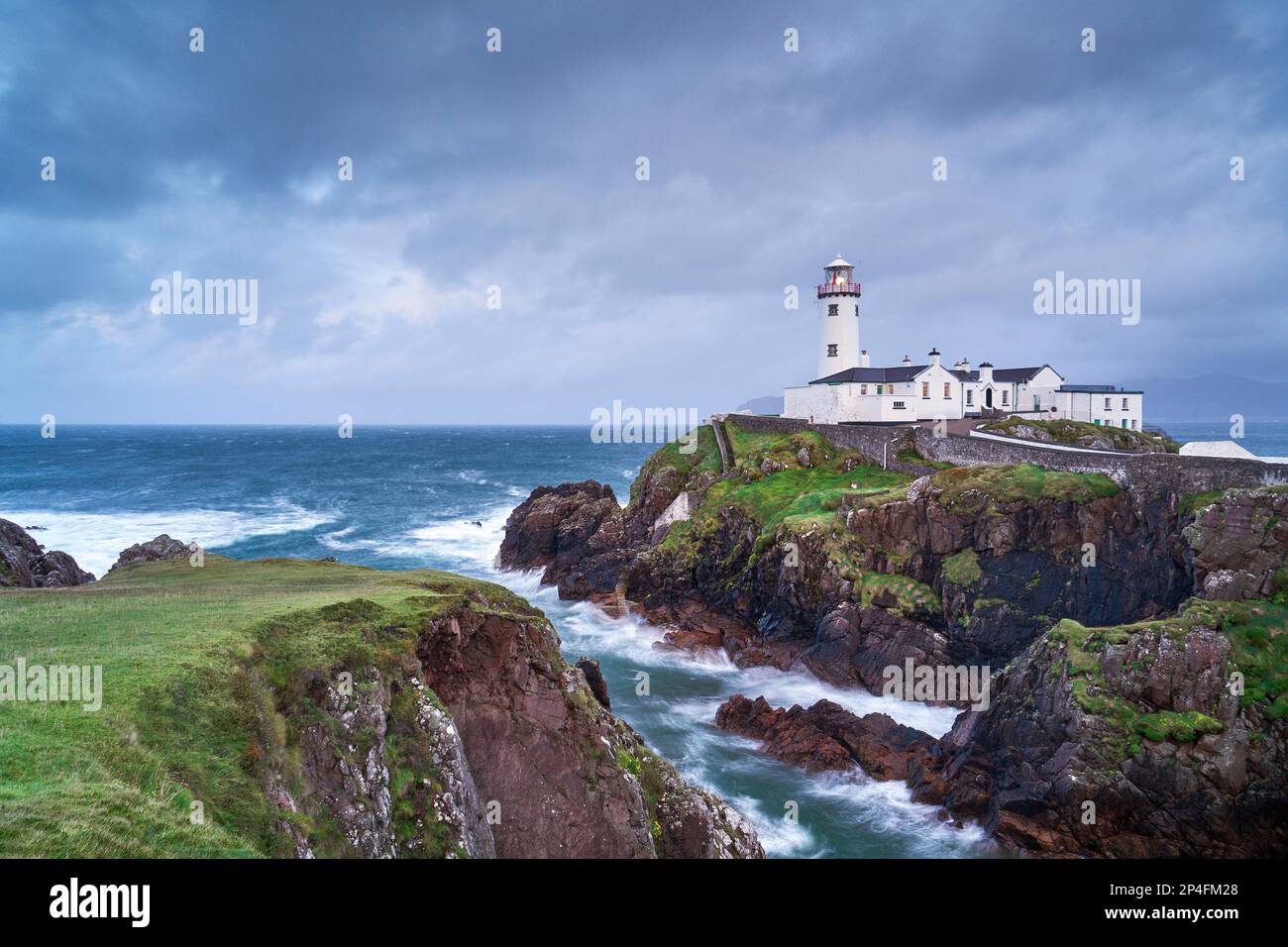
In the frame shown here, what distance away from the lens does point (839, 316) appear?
68.9 meters

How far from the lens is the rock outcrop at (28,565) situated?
29.1m

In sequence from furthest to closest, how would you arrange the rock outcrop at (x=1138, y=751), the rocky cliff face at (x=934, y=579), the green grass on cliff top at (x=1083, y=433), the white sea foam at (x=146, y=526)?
1. the white sea foam at (x=146, y=526)
2. the green grass on cliff top at (x=1083, y=433)
3. the rocky cliff face at (x=934, y=579)
4. the rock outcrop at (x=1138, y=751)

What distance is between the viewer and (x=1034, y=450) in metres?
42.8

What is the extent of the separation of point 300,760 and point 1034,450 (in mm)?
43567

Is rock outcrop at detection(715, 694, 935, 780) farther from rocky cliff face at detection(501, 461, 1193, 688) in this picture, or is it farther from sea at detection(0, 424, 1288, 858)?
rocky cliff face at detection(501, 461, 1193, 688)

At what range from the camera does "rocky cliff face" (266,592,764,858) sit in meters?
13.2

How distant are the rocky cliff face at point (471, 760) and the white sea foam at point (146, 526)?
185 feet

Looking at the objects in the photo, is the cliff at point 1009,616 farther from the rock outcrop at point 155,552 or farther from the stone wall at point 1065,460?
the rock outcrop at point 155,552

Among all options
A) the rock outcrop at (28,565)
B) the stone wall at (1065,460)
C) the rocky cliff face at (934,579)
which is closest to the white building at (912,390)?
the stone wall at (1065,460)

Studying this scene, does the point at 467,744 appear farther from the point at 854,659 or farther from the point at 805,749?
the point at 854,659

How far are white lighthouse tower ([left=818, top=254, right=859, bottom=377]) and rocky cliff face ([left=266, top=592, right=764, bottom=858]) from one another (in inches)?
2216

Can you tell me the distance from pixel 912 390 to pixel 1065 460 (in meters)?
23.2
